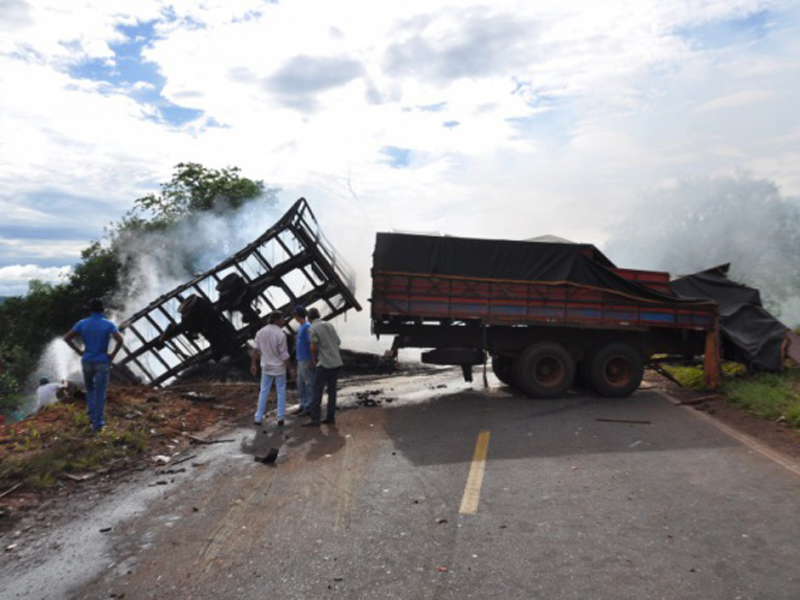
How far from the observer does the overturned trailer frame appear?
12.7 meters

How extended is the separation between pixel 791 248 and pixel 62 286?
36649mm

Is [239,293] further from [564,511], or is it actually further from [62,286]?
[62,286]

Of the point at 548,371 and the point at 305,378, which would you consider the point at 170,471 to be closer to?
the point at 305,378

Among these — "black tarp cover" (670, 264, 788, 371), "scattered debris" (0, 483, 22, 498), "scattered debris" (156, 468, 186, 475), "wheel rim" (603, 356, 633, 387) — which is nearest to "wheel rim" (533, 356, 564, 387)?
"wheel rim" (603, 356, 633, 387)

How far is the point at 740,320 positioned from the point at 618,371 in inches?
116

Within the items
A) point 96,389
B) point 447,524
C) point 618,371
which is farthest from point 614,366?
point 96,389

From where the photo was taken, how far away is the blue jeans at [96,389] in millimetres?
7391

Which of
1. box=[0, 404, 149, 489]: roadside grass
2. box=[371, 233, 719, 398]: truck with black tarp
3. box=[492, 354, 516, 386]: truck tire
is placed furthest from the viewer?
box=[492, 354, 516, 386]: truck tire

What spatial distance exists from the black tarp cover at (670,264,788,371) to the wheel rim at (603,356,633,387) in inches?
90.4

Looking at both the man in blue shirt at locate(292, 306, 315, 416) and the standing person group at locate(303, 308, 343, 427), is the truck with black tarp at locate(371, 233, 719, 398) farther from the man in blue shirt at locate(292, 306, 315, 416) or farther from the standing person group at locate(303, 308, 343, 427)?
the standing person group at locate(303, 308, 343, 427)

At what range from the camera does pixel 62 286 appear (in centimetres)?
2669

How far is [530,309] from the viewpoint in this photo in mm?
10594

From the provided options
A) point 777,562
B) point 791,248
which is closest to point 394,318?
point 777,562

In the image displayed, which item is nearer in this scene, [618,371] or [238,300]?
[618,371]
